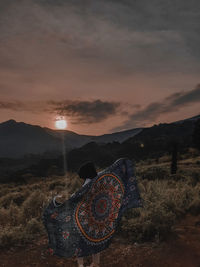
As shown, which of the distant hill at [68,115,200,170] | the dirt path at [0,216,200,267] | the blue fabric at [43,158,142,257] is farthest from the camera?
the distant hill at [68,115,200,170]

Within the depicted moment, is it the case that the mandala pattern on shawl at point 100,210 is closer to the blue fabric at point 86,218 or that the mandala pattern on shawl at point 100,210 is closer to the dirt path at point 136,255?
the blue fabric at point 86,218

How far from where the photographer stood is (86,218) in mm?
4488

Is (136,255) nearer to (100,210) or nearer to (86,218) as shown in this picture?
(100,210)

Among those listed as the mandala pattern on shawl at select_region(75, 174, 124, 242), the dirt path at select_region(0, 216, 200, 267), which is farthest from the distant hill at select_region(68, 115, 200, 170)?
the mandala pattern on shawl at select_region(75, 174, 124, 242)

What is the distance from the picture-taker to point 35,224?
7398 millimetres

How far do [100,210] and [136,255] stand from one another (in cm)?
182

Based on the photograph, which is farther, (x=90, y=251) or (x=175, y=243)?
(x=175, y=243)

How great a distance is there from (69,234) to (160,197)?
5.11m

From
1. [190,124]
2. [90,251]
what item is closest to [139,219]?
[90,251]

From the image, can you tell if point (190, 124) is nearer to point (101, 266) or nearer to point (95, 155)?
point (95, 155)

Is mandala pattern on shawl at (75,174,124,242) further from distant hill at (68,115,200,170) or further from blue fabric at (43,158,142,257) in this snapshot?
distant hill at (68,115,200,170)

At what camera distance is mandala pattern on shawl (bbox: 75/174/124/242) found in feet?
14.6

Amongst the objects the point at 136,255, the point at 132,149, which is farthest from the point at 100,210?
the point at 132,149

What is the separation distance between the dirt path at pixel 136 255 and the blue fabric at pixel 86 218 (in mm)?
1136
